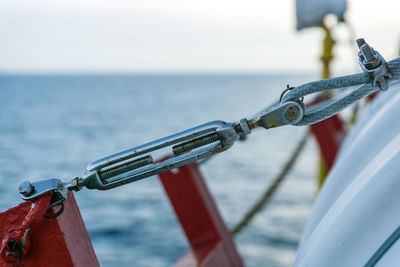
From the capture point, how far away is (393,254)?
3.22 feet

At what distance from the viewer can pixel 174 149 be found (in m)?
1.24

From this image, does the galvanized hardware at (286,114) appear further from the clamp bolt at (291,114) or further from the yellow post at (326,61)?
the yellow post at (326,61)

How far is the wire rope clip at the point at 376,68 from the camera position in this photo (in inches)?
44.0

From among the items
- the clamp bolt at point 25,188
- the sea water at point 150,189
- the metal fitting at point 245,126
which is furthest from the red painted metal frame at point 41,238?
the sea water at point 150,189

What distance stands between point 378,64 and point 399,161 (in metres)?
0.21

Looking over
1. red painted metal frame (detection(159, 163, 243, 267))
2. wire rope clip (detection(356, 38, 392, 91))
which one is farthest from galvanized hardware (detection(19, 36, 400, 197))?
red painted metal frame (detection(159, 163, 243, 267))

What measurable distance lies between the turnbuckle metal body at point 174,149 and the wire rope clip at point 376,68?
0.15 metres

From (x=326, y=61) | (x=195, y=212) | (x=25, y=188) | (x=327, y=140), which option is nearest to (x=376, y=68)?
(x=25, y=188)

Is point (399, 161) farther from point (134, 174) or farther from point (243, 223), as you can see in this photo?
point (243, 223)

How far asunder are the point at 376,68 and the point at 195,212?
5.18 feet

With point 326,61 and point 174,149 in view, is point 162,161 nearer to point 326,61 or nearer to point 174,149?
point 174,149

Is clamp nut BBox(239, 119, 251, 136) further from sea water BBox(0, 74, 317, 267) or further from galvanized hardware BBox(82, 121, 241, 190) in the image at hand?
sea water BBox(0, 74, 317, 267)

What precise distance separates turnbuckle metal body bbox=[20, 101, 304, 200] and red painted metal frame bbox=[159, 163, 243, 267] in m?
1.28

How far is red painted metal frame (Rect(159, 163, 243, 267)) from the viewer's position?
253 cm
